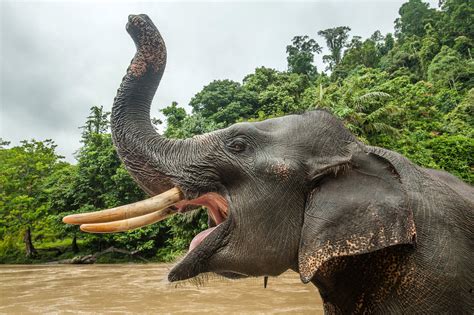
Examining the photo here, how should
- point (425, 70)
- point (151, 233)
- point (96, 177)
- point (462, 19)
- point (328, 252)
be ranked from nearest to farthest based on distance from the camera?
point (328, 252), point (151, 233), point (96, 177), point (425, 70), point (462, 19)

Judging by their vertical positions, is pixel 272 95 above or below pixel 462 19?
below

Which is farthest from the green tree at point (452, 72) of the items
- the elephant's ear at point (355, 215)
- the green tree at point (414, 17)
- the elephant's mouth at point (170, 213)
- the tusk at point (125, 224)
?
the tusk at point (125, 224)

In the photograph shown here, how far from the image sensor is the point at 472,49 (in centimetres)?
3828

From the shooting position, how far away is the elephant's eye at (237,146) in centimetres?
155

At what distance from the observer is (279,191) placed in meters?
1.44

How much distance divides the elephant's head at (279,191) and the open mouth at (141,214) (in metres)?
0.01

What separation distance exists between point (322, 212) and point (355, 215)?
0.11 m

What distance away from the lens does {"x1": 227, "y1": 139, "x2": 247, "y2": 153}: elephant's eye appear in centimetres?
155

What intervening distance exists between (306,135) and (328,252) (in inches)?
17.5

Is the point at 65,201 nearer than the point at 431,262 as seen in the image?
No

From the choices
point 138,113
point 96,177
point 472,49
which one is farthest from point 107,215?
point 472,49

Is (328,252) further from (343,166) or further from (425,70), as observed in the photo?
(425,70)

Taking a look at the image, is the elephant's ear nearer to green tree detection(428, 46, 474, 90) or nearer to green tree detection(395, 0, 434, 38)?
green tree detection(428, 46, 474, 90)

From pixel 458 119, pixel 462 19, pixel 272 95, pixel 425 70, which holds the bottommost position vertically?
pixel 458 119
